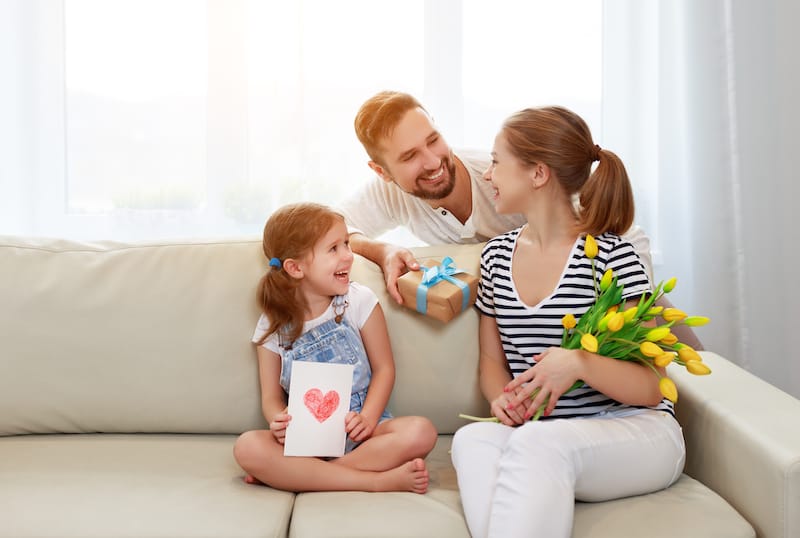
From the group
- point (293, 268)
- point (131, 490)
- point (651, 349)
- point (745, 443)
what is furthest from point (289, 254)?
point (745, 443)

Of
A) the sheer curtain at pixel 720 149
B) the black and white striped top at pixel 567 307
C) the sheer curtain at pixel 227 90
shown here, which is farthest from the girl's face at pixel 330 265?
the sheer curtain at pixel 720 149

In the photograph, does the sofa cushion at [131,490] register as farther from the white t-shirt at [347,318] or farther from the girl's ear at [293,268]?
the girl's ear at [293,268]

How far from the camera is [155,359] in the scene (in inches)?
73.8

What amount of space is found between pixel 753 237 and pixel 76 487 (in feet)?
7.03

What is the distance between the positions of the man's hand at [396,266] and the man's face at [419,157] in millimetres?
261

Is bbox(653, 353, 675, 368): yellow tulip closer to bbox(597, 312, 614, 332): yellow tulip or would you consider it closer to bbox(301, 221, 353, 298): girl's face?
bbox(597, 312, 614, 332): yellow tulip

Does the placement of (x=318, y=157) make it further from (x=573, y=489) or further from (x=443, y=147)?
(x=573, y=489)

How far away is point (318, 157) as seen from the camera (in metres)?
2.70

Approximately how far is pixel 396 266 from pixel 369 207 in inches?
19.5

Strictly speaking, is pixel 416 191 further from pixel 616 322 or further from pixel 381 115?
pixel 616 322

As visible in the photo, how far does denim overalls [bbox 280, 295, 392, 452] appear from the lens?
182 cm

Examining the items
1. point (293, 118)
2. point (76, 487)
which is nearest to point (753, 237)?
point (293, 118)

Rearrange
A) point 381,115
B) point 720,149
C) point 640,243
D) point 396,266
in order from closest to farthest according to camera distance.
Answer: point 396,266 < point 640,243 < point 381,115 < point 720,149

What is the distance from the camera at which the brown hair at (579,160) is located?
5.62ft
